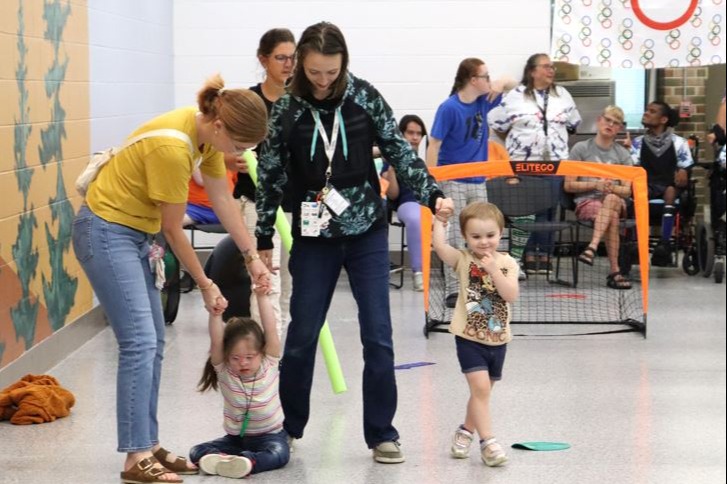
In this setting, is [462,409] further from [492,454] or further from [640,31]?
[640,31]

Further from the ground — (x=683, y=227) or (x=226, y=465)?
(x=683, y=227)

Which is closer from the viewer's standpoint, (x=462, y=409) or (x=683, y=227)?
(x=462, y=409)

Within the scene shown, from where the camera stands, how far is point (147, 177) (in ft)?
13.9

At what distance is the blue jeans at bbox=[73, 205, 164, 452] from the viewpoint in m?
4.29

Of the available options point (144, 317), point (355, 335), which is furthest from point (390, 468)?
point (355, 335)

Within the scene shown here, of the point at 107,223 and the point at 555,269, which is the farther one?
the point at 555,269

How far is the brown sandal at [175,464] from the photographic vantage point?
4.66 metres

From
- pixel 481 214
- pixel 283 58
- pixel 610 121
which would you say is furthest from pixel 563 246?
pixel 481 214

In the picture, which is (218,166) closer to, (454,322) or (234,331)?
(234,331)

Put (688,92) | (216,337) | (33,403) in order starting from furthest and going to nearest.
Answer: (688,92) → (33,403) → (216,337)

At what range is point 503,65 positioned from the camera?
10.4 metres

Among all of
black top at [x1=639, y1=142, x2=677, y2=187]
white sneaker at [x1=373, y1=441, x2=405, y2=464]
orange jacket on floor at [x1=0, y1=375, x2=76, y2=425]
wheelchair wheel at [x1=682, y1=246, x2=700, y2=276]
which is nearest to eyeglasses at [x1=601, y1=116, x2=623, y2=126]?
black top at [x1=639, y1=142, x2=677, y2=187]

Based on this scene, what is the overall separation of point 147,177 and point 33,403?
1.66m

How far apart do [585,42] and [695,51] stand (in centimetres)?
79
